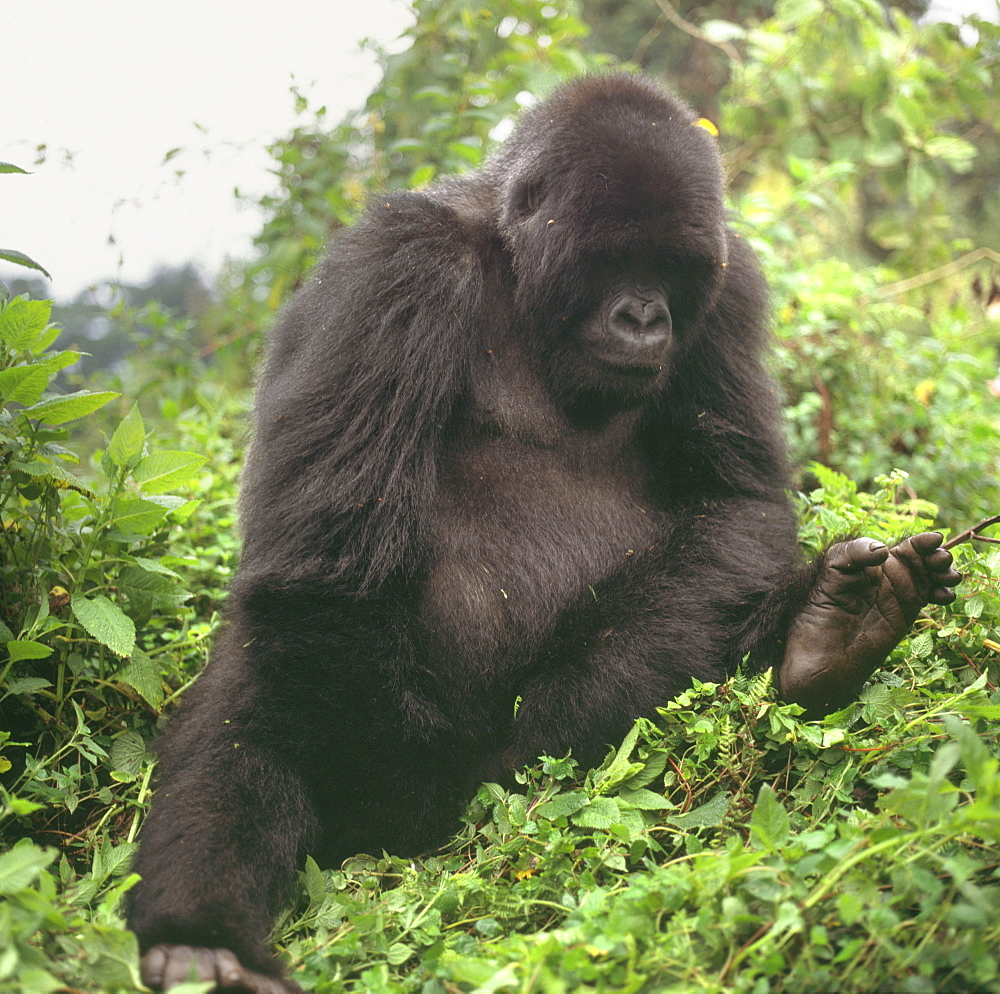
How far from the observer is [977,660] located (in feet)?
9.25

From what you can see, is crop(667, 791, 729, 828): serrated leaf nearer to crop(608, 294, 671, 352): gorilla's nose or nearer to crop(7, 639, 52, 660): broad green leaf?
crop(608, 294, 671, 352): gorilla's nose

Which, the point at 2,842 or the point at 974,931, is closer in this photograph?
the point at 974,931

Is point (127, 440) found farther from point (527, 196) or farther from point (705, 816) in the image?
point (705, 816)

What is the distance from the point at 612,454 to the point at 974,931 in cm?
208

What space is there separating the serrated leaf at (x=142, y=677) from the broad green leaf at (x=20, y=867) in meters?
1.20

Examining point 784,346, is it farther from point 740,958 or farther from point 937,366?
point 740,958

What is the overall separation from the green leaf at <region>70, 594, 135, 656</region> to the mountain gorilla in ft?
1.09

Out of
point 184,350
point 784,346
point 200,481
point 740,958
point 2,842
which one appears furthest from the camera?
point 184,350

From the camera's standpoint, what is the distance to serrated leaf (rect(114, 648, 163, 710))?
299 centimetres

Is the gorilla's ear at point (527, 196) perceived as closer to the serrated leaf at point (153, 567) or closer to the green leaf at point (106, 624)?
the serrated leaf at point (153, 567)

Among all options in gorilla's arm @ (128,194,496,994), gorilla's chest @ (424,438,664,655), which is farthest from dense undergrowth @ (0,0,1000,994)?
gorilla's chest @ (424,438,664,655)

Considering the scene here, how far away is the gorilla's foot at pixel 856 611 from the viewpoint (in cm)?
255

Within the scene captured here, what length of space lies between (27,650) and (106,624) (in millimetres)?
226

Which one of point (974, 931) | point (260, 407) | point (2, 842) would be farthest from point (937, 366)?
point (2, 842)
